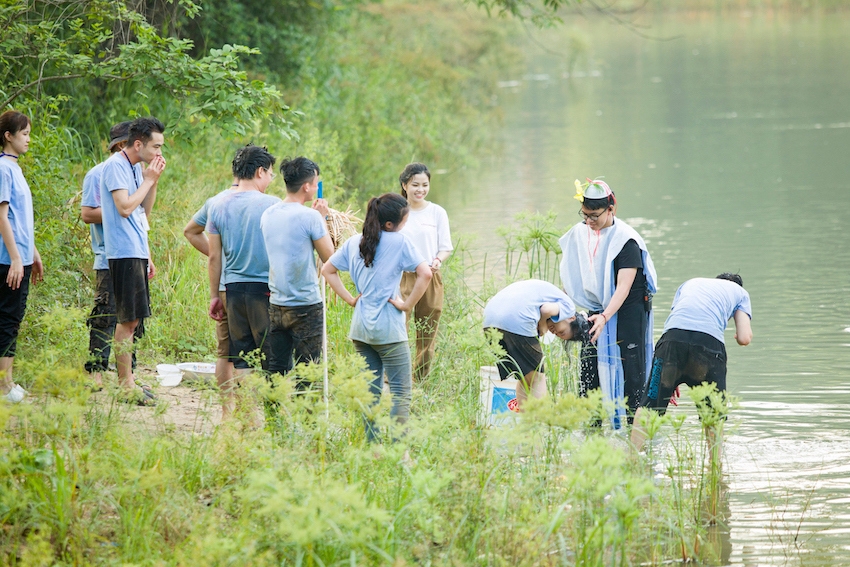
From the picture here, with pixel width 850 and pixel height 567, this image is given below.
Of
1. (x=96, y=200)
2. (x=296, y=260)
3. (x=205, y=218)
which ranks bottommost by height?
(x=296, y=260)

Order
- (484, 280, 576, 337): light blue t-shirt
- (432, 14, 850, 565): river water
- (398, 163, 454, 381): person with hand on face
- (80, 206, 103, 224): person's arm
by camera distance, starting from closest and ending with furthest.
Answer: (432, 14, 850, 565): river water → (484, 280, 576, 337): light blue t-shirt → (80, 206, 103, 224): person's arm → (398, 163, 454, 381): person with hand on face

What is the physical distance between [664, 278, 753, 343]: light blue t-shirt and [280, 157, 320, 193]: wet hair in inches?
79.5

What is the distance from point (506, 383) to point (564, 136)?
16162 millimetres

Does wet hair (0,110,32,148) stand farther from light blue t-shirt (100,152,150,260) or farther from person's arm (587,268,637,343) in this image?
person's arm (587,268,637,343)

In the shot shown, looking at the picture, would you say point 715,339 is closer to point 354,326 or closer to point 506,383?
point 506,383

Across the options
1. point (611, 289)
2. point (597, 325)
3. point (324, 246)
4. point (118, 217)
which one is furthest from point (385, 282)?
point (118, 217)

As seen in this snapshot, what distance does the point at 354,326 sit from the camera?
5.37 meters

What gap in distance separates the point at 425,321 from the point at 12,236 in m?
2.54

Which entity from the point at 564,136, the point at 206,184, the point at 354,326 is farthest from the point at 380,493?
the point at 564,136

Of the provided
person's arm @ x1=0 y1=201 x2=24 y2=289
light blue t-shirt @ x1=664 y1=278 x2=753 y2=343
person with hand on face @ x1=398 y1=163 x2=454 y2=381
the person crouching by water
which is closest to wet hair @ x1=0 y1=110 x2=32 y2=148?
person's arm @ x1=0 y1=201 x2=24 y2=289

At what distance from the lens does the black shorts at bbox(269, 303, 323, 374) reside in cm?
553

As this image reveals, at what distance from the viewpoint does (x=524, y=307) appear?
576cm

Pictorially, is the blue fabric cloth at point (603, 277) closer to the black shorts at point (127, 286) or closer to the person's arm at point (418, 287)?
the person's arm at point (418, 287)

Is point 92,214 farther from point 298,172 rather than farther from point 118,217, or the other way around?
point 298,172
